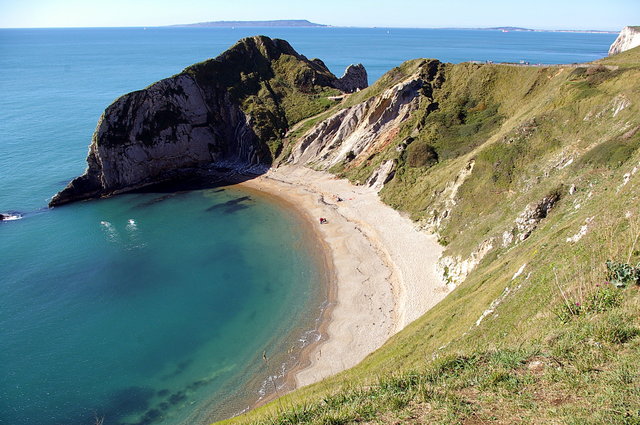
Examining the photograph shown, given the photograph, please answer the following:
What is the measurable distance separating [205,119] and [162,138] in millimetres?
10973

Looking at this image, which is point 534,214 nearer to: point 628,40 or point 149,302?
point 149,302

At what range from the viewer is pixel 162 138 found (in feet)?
270

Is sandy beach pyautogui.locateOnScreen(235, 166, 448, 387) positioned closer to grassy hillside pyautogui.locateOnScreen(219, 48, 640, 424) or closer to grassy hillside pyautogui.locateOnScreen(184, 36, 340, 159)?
grassy hillside pyautogui.locateOnScreen(219, 48, 640, 424)

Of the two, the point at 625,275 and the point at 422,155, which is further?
the point at 422,155

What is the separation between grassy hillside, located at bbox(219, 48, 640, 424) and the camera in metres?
12.8

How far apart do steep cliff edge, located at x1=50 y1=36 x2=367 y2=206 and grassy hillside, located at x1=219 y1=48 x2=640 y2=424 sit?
3353 cm

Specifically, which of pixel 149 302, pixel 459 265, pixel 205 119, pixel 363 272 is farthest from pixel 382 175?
pixel 205 119

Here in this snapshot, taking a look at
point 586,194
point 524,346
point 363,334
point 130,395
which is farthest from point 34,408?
point 586,194

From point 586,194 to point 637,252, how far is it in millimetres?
18507

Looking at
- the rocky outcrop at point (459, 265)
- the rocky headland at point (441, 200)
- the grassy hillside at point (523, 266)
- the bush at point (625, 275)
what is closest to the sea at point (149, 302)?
the rocky headland at point (441, 200)

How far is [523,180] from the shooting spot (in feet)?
149

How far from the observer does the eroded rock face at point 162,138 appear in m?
76.2

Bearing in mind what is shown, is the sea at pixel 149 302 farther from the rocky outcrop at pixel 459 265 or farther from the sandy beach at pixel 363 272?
the rocky outcrop at pixel 459 265

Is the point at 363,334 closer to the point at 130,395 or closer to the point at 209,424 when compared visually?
the point at 209,424
